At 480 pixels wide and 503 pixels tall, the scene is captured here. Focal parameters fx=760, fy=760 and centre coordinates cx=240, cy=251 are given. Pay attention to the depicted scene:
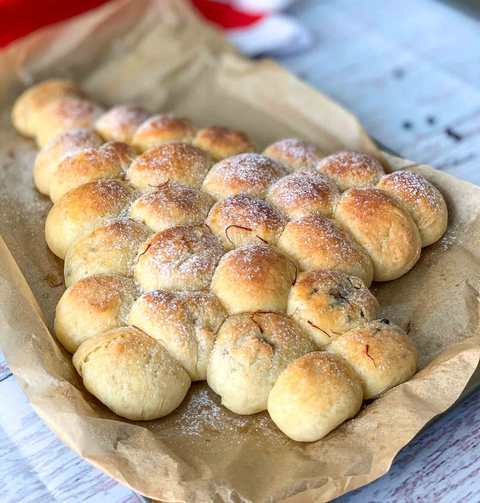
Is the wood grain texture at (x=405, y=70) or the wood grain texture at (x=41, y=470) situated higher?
the wood grain texture at (x=41, y=470)

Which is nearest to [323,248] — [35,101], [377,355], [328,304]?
[328,304]

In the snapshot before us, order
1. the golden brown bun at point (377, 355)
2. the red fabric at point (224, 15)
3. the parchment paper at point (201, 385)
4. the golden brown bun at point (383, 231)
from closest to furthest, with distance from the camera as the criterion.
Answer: the parchment paper at point (201, 385), the golden brown bun at point (377, 355), the golden brown bun at point (383, 231), the red fabric at point (224, 15)

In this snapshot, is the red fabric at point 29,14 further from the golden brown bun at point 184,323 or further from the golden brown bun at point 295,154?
the golden brown bun at point 184,323

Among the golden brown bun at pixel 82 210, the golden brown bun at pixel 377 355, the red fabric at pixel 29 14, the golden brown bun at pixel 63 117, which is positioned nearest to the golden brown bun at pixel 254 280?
the golden brown bun at pixel 377 355

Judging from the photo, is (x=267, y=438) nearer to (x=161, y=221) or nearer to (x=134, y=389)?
(x=134, y=389)

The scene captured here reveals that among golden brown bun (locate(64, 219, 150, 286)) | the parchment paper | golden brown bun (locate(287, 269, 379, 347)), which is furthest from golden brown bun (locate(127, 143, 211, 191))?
golden brown bun (locate(287, 269, 379, 347))

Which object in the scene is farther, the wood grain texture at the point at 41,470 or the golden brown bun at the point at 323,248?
the golden brown bun at the point at 323,248

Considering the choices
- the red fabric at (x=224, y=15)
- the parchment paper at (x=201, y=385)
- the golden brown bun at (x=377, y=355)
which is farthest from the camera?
the red fabric at (x=224, y=15)

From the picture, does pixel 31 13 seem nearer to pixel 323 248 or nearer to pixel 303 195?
pixel 303 195
